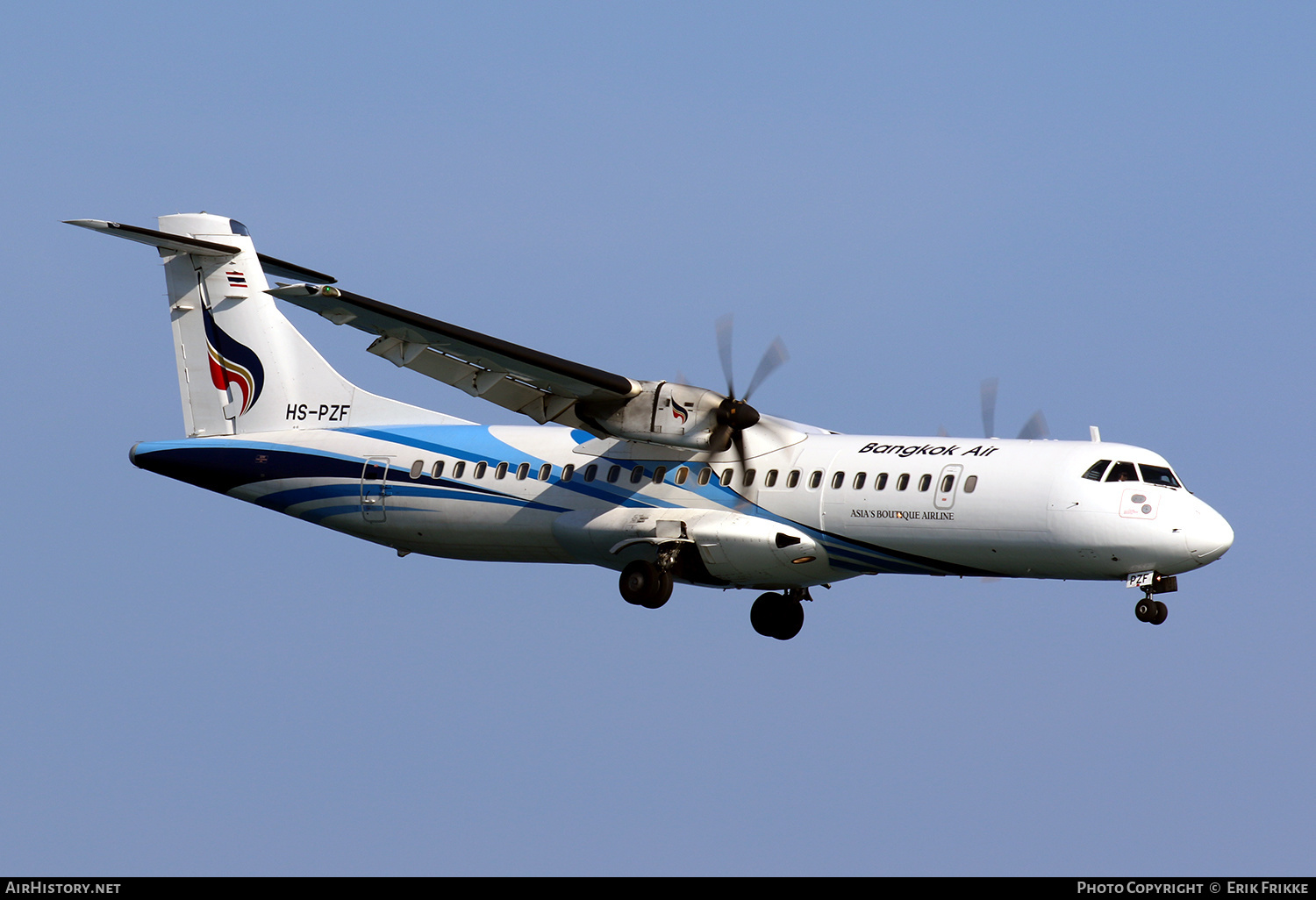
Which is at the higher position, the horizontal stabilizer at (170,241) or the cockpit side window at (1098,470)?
the horizontal stabilizer at (170,241)

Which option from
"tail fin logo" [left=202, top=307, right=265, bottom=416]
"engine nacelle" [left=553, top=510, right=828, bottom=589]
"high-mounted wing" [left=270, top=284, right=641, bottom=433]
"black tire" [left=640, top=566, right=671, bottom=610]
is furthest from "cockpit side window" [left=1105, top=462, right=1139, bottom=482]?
"tail fin logo" [left=202, top=307, right=265, bottom=416]

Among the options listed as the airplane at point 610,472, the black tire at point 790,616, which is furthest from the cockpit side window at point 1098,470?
the black tire at point 790,616

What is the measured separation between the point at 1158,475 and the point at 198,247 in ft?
46.2

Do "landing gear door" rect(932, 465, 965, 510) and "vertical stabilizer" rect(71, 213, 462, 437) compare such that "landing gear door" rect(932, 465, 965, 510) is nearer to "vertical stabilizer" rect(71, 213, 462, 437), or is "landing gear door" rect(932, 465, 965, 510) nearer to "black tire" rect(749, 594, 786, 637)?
"black tire" rect(749, 594, 786, 637)

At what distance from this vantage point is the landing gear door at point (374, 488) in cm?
2428

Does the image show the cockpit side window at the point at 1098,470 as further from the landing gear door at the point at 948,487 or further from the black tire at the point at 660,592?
the black tire at the point at 660,592

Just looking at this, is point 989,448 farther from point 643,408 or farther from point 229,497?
point 229,497

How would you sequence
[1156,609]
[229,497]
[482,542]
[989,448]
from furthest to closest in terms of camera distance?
[229,497]
[482,542]
[989,448]
[1156,609]

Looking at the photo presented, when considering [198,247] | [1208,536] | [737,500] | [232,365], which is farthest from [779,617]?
[198,247]

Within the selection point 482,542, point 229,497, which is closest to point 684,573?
point 482,542

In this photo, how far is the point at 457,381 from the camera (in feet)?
74.5

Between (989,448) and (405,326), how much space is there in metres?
7.41

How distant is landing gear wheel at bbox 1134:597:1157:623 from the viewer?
20172 mm

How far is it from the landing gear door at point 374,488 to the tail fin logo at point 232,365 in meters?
2.43
